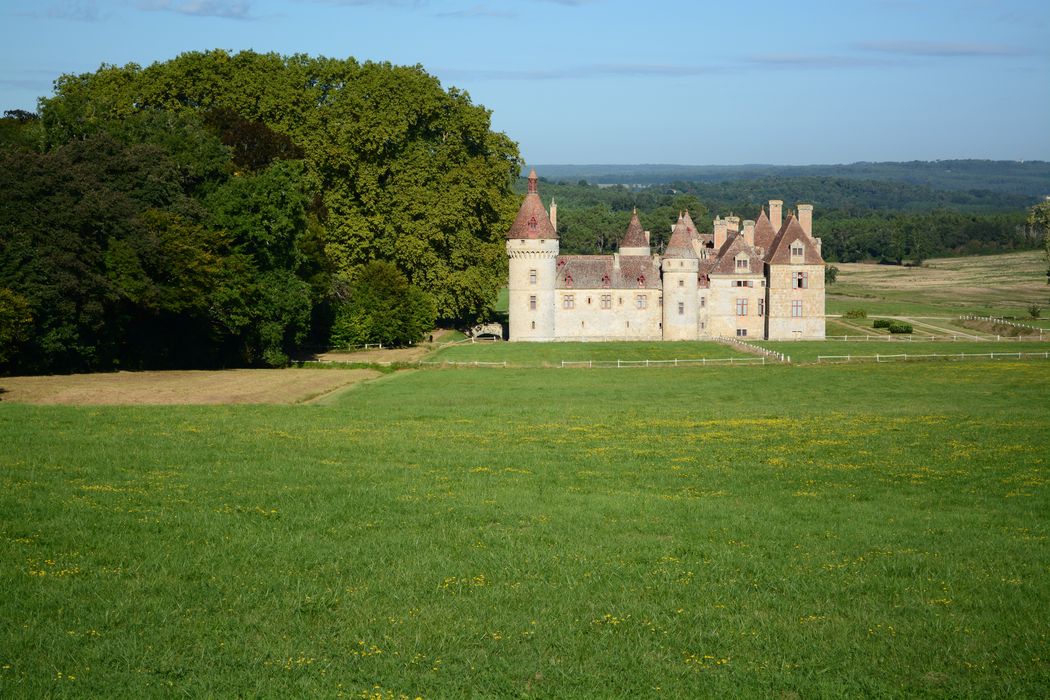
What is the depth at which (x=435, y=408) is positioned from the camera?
47.1m

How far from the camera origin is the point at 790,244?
3366 inches

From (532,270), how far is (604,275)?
18.4 feet

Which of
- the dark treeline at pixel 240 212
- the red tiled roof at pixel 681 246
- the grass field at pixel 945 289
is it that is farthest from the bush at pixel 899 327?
the dark treeline at pixel 240 212

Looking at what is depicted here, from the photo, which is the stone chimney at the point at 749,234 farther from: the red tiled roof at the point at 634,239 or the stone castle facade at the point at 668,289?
the red tiled roof at the point at 634,239

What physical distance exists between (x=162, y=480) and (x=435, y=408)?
2034cm

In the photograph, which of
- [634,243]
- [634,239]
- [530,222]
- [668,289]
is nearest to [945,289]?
[634,239]

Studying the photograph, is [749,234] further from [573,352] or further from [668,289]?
[573,352]

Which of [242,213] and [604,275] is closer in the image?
A: [242,213]

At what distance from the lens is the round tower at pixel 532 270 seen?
3337 inches

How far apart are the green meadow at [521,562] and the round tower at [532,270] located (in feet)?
155

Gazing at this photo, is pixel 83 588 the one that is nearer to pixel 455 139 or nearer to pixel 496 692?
pixel 496 692

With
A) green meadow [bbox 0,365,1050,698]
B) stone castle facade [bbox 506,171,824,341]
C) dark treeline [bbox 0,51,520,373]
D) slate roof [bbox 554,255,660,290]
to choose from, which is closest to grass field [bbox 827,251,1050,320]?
stone castle facade [bbox 506,171,824,341]

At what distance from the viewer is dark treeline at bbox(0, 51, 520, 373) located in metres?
53.7

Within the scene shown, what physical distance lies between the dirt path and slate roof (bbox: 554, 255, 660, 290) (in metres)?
28.1
